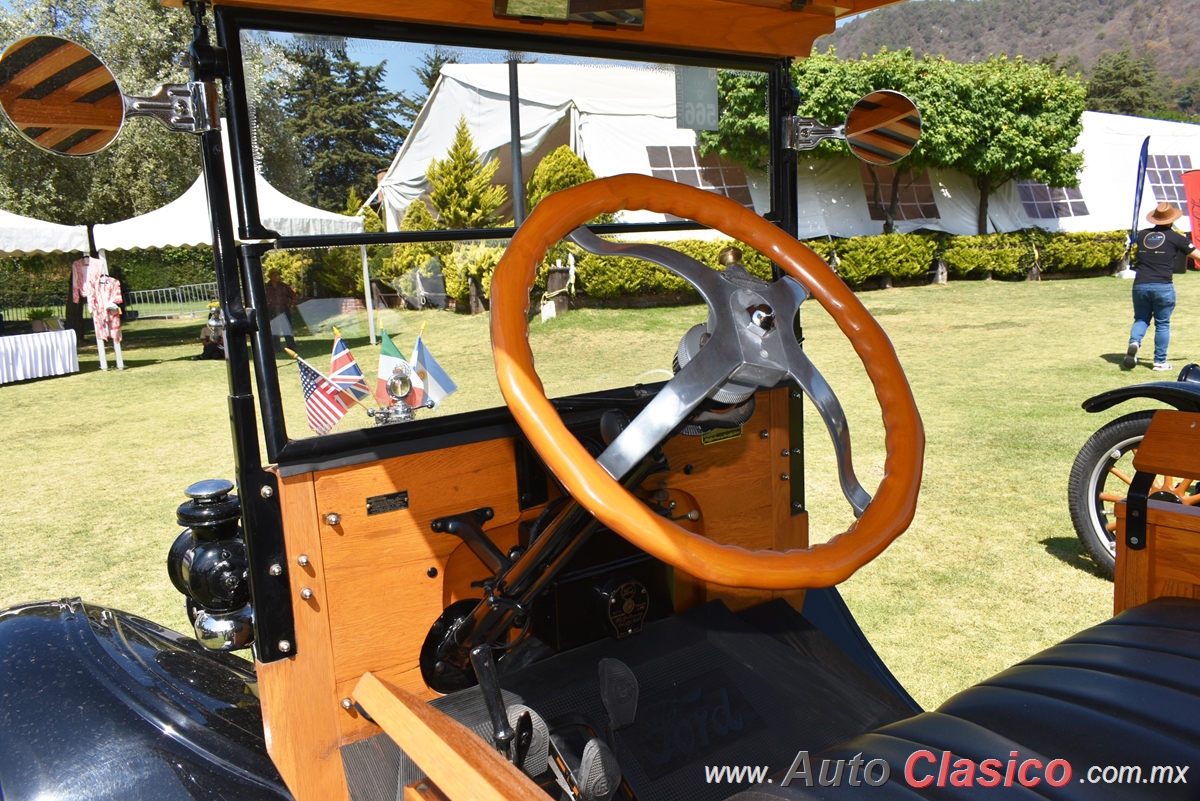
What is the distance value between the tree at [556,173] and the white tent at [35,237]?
45.3 feet

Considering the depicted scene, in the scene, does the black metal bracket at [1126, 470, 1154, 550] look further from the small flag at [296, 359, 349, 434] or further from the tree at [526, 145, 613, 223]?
the small flag at [296, 359, 349, 434]

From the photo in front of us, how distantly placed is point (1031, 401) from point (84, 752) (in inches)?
307

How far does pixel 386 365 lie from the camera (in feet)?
5.73

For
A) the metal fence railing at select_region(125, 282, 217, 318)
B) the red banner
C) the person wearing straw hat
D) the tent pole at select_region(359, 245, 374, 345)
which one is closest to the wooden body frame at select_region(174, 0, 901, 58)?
the tent pole at select_region(359, 245, 374, 345)

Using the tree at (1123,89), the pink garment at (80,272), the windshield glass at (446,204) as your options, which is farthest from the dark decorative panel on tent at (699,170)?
the tree at (1123,89)

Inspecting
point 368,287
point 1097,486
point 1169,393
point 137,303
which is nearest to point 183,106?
point 368,287

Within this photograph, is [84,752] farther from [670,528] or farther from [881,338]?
[881,338]

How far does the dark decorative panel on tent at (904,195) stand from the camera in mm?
19828

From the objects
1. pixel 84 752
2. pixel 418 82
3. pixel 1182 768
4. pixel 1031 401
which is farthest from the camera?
pixel 1031 401

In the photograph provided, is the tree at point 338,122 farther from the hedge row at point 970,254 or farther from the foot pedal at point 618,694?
the hedge row at point 970,254

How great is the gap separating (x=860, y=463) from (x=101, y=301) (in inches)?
478

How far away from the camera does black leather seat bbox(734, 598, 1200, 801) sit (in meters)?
1.27

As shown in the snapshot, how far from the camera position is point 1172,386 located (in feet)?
9.45

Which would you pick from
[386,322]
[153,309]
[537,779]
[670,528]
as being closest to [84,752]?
[537,779]
